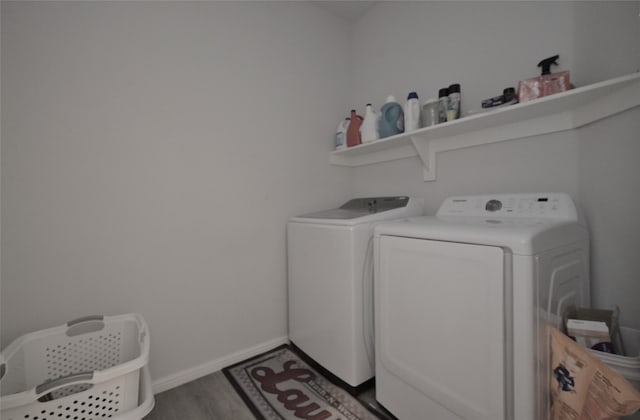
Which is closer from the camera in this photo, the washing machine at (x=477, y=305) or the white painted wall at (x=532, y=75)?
the washing machine at (x=477, y=305)

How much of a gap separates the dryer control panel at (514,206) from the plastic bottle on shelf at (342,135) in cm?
98

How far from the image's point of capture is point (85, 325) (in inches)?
53.2

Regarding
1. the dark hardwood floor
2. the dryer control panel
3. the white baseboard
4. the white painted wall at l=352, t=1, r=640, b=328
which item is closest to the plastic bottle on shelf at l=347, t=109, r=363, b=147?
the white painted wall at l=352, t=1, r=640, b=328

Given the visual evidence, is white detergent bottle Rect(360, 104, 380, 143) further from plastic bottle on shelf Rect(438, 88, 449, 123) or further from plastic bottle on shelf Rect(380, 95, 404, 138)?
plastic bottle on shelf Rect(438, 88, 449, 123)

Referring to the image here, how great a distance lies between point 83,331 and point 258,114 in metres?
1.65

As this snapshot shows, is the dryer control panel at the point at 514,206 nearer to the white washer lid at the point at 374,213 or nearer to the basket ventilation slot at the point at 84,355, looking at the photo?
the white washer lid at the point at 374,213

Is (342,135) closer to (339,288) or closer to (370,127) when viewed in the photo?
(370,127)

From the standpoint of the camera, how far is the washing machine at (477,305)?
896mm

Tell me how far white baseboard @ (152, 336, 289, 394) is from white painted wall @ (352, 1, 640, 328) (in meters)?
1.56

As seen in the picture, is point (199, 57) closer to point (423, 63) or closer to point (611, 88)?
point (423, 63)

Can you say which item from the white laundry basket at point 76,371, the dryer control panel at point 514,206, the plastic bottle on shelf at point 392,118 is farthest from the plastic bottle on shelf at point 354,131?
the white laundry basket at point 76,371

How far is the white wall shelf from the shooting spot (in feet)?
3.57

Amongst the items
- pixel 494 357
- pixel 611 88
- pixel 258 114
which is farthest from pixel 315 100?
pixel 494 357

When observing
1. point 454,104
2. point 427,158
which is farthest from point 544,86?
point 427,158
